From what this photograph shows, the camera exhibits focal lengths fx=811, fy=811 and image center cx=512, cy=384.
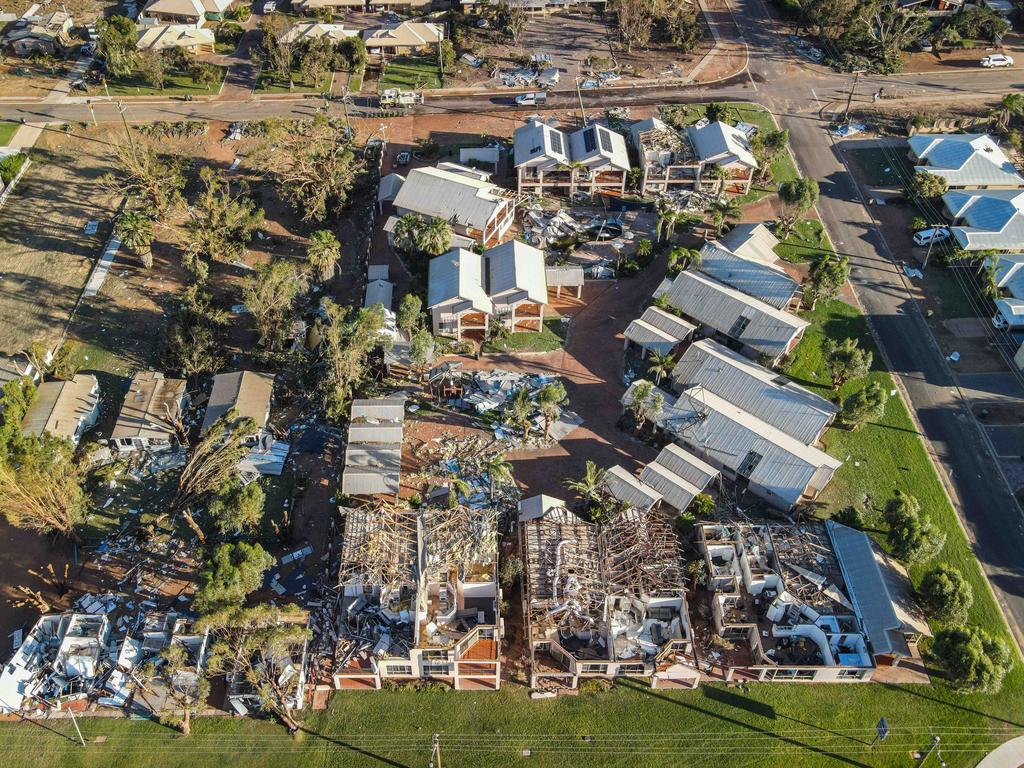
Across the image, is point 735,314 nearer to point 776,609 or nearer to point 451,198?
point 776,609

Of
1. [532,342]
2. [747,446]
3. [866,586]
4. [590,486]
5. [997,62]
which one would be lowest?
[532,342]

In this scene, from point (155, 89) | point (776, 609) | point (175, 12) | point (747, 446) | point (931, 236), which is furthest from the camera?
point (175, 12)

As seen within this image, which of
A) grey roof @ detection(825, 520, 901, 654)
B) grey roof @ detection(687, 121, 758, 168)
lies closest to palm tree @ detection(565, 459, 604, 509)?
grey roof @ detection(825, 520, 901, 654)

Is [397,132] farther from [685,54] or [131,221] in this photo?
[685,54]

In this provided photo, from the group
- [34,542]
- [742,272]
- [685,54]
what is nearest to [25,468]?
[34,542]

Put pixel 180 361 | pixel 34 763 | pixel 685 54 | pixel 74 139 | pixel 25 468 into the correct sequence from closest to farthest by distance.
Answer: pixel 34 763 < pixel 25 468 < pixel 180 361 < pixel 74 139 < pixel 685 54

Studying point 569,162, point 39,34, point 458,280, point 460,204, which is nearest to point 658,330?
point 458,280

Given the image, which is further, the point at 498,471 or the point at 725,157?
the point at 725,157
